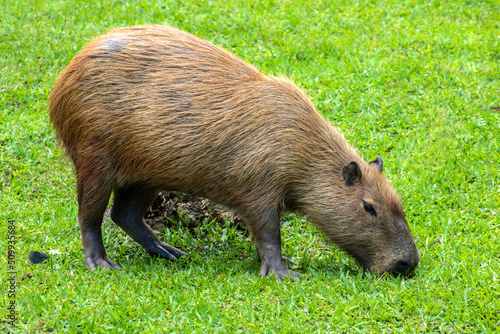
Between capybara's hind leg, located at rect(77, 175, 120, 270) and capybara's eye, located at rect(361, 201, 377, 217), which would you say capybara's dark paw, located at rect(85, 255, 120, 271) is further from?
capybara's eye, located at rect(361, 201, 377, 217)

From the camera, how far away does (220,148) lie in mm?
4773

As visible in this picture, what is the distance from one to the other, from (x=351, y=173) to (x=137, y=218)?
1.84 m

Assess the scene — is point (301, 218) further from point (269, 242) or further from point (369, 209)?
point (369, 209)

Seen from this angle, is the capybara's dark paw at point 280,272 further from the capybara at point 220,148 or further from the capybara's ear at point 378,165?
the capybara's ear at point 378,165

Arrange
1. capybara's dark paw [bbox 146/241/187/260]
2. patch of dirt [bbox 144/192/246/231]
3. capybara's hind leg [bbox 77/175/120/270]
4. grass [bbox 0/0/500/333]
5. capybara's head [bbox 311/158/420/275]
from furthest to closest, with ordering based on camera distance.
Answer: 1. patch of dirt [bbox 144/192/246/231]
2. capybara's dark paw [bbox 146/241/187/260]
3. capybara's hind leg [bbox 77/175/120/270]
4. capybara's head [bbox 311/158/420/275]
5. grass [bbox 0/0/500/333]

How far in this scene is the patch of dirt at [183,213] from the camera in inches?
227

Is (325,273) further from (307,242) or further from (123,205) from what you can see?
(123,205)

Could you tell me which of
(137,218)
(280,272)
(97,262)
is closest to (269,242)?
(280,272)

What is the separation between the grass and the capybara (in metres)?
0.41

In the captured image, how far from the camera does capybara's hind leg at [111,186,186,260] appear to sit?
5.32 metres

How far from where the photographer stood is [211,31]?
8.62m

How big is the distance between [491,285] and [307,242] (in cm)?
165

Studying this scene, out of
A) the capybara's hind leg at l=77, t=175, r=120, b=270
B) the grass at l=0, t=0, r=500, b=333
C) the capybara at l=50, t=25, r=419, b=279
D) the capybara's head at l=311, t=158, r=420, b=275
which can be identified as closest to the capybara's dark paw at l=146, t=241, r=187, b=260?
the grass at l=0, t=0, r=500, b=333

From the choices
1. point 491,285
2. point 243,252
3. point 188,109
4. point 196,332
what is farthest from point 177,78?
point 491,285
